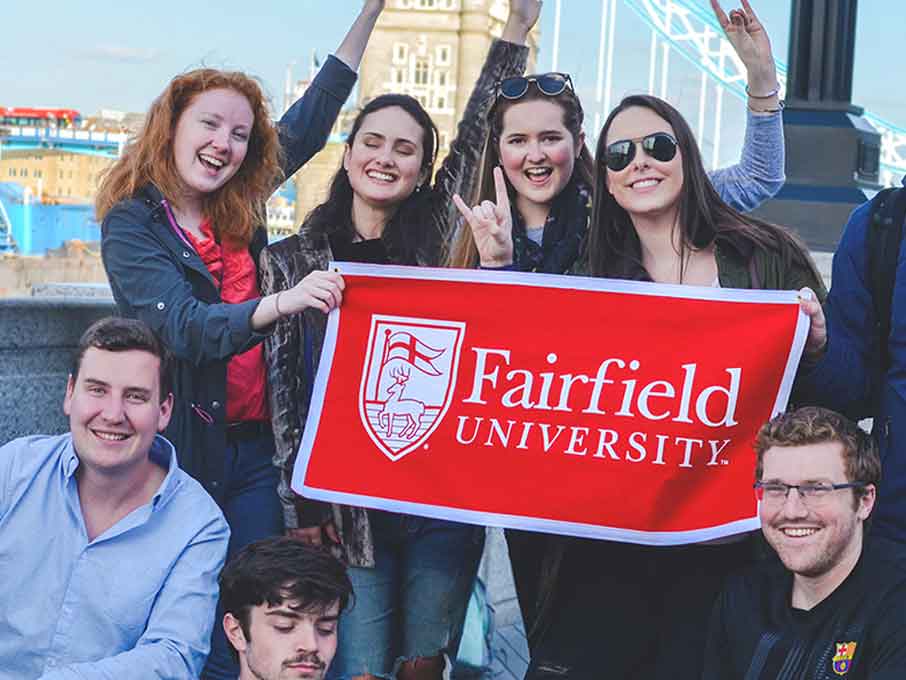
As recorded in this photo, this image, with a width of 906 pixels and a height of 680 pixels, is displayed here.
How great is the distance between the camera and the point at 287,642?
3.09m

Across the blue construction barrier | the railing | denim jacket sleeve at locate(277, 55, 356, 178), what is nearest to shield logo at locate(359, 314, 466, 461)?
denim jacket sleeve at locate(277, 55, 356, 178)

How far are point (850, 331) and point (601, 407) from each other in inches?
25.0

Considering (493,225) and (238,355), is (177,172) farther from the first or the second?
(493,225)

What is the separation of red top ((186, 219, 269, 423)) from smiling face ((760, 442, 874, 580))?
1411 mm

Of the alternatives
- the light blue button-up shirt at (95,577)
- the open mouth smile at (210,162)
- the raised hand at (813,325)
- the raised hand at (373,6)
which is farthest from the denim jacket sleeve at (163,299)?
the raised hand at (813,325)

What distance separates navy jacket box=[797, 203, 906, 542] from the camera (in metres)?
3.14

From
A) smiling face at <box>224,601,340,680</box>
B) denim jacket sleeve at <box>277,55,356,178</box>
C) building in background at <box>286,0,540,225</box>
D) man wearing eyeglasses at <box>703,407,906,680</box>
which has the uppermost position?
building in background at <box>286,0,540,225</box>

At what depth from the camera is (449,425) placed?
3.72 meters

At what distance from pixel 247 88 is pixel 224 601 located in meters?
1.42

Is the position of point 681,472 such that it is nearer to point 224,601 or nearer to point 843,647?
point 843,647

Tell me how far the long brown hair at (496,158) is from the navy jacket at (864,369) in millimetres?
720

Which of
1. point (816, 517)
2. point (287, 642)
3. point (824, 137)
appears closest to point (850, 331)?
point (816, 517)

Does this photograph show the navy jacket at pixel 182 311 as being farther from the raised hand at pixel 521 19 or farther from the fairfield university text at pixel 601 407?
the raised hand at pixel 521 19

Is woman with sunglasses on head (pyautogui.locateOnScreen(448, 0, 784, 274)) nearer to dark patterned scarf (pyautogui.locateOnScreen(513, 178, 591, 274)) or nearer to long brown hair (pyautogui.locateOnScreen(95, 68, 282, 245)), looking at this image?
dark patterned scarf (pyautogui.locateOnScreen(513, 178, 591, 274))
